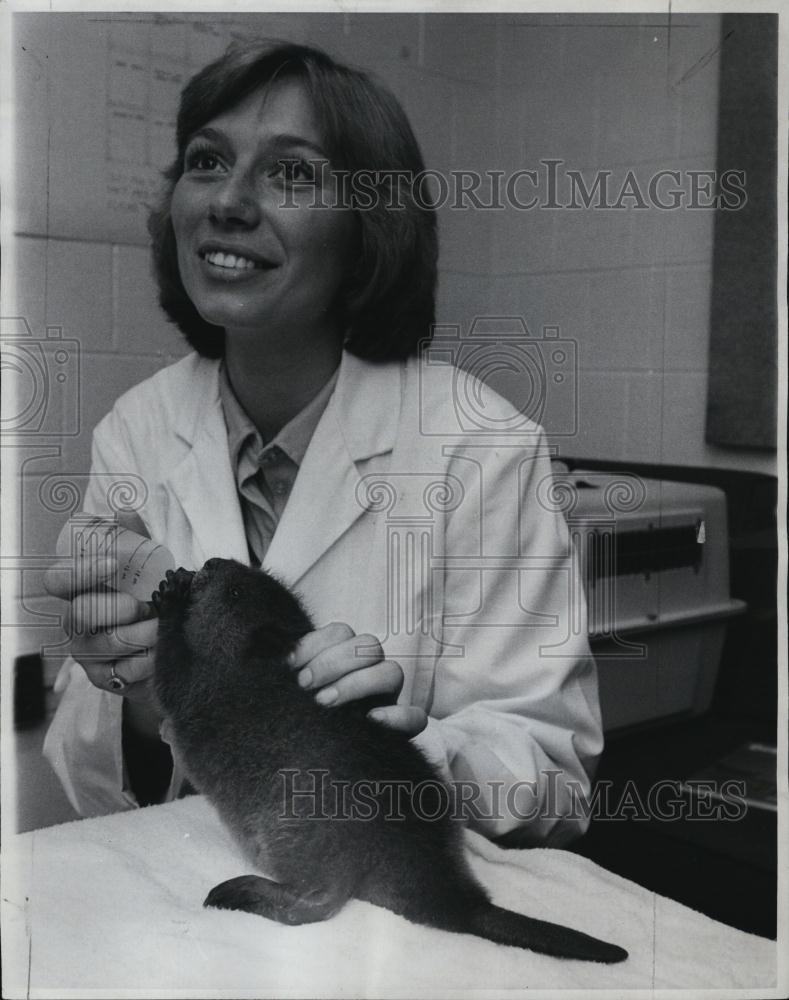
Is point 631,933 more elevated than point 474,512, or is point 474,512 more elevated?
point 474,512

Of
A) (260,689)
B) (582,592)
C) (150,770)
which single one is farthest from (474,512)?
(150,770)

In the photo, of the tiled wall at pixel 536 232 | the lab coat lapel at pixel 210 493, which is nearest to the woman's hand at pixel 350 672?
the lab coat lapel at pixel 210 493

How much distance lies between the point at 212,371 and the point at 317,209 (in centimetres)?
24

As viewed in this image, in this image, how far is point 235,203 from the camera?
1.17 meters

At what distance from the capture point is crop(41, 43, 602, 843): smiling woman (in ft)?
3.93

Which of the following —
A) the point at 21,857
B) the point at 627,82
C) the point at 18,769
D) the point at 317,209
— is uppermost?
the point at 627,82

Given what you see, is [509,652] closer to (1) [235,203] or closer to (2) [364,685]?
(2) [364,685]

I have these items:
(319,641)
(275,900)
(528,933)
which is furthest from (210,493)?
(528,933)

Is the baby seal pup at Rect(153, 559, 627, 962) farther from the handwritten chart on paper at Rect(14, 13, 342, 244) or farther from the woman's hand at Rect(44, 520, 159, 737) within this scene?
the handwritten chart on paper at Rect(14, 13, 342, 244)

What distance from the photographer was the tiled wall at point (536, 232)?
122 centimetres

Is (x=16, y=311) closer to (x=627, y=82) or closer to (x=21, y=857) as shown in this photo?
(x=21, y=857)

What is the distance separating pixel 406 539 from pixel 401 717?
0.73ft

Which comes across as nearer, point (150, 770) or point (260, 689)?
point (260, 689)

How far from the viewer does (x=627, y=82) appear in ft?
4.13
